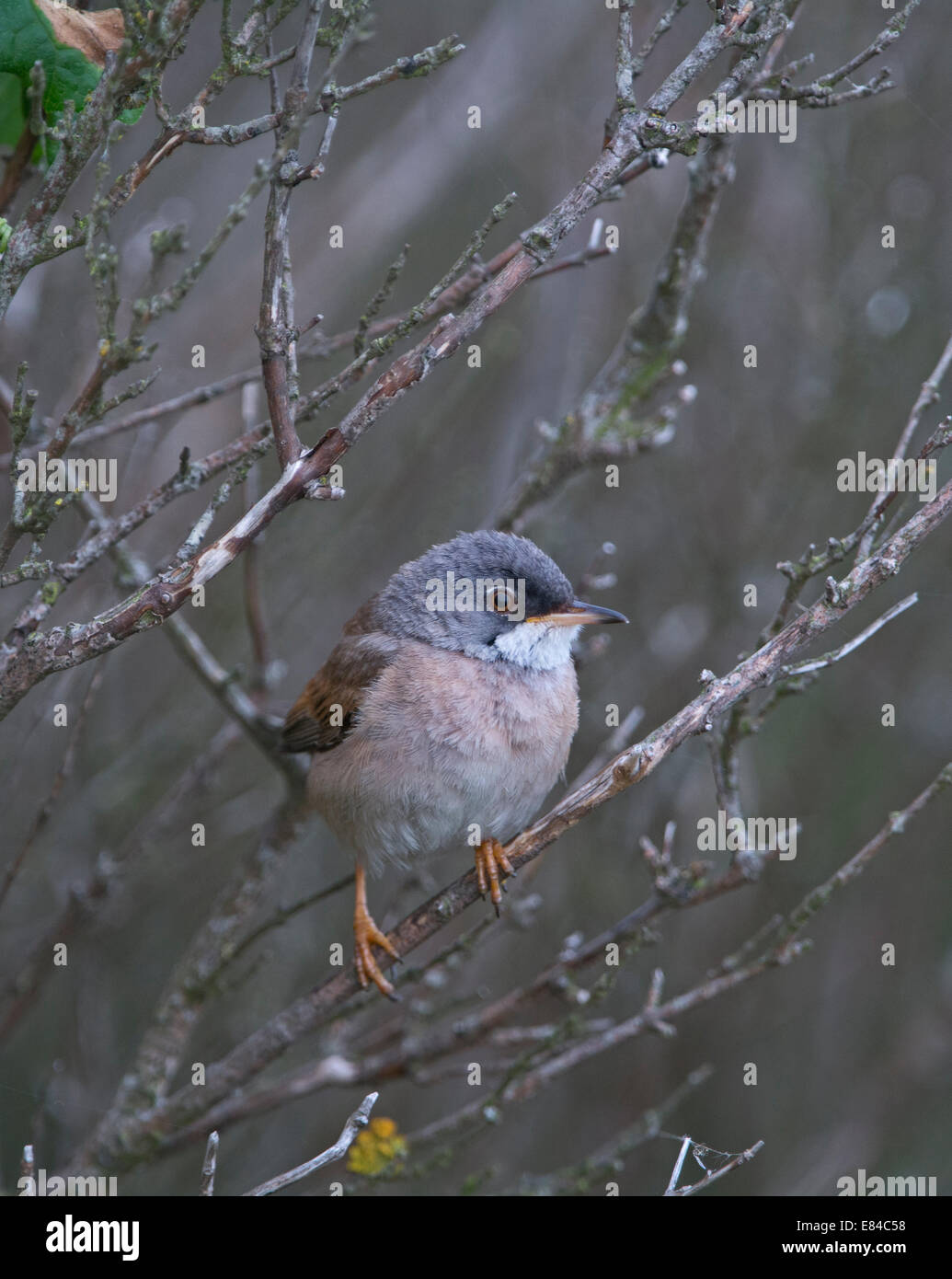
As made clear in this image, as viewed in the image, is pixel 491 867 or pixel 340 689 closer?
pixel 491 867

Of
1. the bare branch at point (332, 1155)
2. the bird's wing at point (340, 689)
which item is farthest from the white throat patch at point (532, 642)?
the bare branch at point (332, 1155)

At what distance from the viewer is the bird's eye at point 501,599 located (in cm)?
424

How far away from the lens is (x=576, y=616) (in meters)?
4.21

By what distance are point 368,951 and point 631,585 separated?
3036mm

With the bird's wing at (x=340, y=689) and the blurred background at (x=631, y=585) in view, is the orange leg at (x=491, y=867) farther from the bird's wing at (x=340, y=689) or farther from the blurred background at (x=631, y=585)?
the blurred background at (x=631, y=585)

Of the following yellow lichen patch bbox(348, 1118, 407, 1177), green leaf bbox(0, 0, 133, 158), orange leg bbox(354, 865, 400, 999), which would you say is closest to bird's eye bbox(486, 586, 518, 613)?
orange leg bbox(354, 865, 400, 999)

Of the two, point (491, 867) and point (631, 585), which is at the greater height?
point (631, 585)

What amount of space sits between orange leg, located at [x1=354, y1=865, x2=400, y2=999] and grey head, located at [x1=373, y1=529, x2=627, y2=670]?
103 cm

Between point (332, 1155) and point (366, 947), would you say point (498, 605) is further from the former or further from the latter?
point (332, 1155)

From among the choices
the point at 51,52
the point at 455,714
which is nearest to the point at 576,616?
the point at 455,714

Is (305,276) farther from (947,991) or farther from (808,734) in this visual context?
(947,991)

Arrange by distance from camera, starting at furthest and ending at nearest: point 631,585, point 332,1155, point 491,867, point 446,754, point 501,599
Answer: point 631,585
point 501,599
point 446,754
point 491,867
point 332,1155

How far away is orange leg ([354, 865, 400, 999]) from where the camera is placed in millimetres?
4096
